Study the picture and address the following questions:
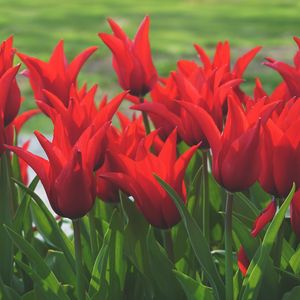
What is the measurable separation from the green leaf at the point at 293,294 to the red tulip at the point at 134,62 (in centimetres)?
66

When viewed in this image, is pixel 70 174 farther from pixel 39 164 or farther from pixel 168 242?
pixel 168 242

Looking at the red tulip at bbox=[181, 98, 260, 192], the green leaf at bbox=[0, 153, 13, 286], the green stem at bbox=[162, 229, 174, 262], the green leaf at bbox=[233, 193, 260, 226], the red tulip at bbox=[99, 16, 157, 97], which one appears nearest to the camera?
the red tulip at bbox=[181, 98, 260, 192]

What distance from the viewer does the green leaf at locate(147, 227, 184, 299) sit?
1711mm

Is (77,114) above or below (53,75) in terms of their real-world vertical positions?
below

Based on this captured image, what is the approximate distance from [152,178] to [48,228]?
52cm

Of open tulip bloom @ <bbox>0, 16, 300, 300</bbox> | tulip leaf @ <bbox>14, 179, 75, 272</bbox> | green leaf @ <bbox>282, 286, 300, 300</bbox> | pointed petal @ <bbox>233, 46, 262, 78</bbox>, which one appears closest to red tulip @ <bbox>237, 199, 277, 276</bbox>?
open tulip bloom @ <bbox>0, 16, 300, 300</bbox>

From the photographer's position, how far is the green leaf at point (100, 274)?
1685mm

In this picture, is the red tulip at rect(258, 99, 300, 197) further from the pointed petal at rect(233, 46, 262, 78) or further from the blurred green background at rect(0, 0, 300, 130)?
the blurred green background at rect(0, 0, 300, 130)

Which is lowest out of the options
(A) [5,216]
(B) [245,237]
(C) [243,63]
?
(B) [245,237]

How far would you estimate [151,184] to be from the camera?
1.65 metres

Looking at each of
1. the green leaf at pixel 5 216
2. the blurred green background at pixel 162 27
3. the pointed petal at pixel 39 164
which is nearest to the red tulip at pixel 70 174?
the pointed petal at pixel 39 164

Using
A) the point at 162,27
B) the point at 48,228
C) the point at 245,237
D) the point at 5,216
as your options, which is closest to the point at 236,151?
the point at 245,237

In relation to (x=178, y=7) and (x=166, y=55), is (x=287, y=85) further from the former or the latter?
(x=178, y=7)

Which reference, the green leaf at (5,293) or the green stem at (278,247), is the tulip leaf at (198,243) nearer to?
the green stem at (278,247)
